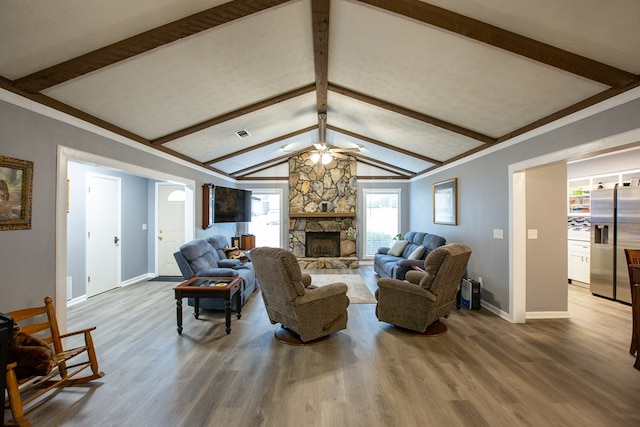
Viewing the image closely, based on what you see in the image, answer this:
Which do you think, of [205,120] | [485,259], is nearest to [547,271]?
[485,259]

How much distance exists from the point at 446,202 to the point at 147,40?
534 centimetres

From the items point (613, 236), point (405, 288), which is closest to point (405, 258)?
point (405, 288)

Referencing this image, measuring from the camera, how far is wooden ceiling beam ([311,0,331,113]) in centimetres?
233

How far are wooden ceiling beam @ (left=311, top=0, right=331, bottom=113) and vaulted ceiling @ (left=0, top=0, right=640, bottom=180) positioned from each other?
0.01 metres

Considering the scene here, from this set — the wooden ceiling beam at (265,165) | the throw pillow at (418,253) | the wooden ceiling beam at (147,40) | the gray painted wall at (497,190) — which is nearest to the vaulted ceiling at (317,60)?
the wooden ceiling beam at (147,40)

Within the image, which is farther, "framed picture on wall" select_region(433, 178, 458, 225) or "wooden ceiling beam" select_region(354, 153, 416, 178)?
"wooden ceiling beam" select_region(354, 153, 416, 178)

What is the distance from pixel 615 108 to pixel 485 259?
99.3 inches

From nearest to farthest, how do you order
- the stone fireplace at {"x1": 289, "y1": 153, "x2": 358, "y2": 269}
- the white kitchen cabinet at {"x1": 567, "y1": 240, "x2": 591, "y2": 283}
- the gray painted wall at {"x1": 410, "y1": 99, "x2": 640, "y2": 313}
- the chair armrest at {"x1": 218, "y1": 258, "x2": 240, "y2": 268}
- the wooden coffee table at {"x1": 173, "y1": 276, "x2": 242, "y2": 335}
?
the gray painted wall at {"x1": 410, "y1": 99, "x2": 640, "y2": 313}
the wooden coffee table at {"x1": 173, "y1": 276, "x2": 242, "y2": 335}
the chair armrest at {"x1": 218, "y1": 258, "x2": 240, "y2": 268}
the white kitchen cabinet at {"x1": 567, "y1": 240, "x2": 591, "y2": 283}
the stone fireplace at {"x1": 289, "y1": 153, "x2": 358, "y2": 269}

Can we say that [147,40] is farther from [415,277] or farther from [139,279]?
[139,279]

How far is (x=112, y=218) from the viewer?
546 cm

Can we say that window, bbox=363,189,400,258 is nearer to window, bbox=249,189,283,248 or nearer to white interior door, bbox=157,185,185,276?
window, bbox=249,189,283,248

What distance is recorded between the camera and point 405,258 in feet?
19.6

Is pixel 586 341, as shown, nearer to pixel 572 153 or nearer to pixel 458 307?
pixel 458 307

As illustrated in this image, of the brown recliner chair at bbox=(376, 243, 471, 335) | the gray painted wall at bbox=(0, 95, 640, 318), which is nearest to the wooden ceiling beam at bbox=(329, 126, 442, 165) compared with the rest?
the gray painted wall at bbox=(0, 95, 640, 318)
